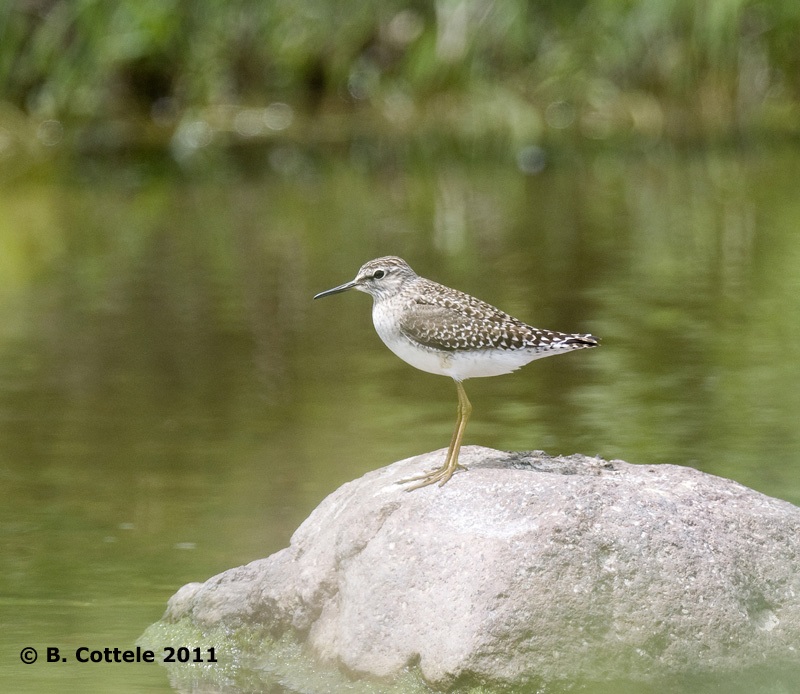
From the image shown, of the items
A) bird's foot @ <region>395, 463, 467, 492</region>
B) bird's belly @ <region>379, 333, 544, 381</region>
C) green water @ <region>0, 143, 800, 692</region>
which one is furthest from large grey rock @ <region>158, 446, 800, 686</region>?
green water @ <region>0, 143, 800, 692</region>

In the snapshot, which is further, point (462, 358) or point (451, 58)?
point (451, 58)

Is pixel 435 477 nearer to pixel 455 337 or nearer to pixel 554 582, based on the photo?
pixel 455 337

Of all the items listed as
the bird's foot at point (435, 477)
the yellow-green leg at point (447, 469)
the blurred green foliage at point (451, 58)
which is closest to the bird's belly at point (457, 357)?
the yellow-green leg at point (447, 469)

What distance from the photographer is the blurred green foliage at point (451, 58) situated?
21547mm

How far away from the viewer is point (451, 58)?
22.6m

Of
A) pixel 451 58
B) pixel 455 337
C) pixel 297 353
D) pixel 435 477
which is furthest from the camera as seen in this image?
pixel 451 58

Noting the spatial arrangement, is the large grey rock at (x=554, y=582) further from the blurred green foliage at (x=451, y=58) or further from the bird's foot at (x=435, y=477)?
the blurred green foliage at (x=451, y=58)

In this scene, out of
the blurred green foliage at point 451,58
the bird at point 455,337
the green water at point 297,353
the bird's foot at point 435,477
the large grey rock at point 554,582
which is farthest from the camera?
the blurred green foliage at point 451,58

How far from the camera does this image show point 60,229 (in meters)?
19.4

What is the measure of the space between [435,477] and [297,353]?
6553 mm

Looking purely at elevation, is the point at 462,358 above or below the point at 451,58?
below

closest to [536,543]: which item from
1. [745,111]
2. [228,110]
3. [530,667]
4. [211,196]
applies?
[530,667]

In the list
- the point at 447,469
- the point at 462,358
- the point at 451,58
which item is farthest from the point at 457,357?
the point at 451,58

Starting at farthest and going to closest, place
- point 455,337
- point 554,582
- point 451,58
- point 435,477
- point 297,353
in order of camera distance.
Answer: point 451,58, point 297,353, point 455,337, point 435,477, point 554,582
